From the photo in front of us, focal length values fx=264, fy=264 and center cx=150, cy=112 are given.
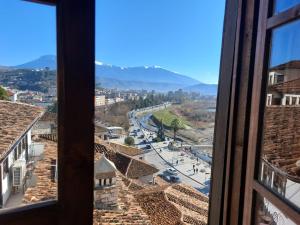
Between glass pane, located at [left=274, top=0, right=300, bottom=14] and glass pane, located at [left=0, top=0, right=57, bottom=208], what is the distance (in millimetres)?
619

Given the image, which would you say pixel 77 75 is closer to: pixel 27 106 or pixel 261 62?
pixel 27 106

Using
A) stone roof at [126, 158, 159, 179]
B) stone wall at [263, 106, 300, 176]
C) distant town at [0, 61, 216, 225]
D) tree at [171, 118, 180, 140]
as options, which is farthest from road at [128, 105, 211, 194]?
stone wall at [263, 106, 300, 176]

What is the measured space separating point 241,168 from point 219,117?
233 millimetres

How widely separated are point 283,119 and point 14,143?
0.76 m

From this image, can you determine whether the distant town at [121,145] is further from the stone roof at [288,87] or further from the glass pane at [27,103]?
the stone roof at [288,87]

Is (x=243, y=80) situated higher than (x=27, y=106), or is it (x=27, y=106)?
(x=243, y=80)

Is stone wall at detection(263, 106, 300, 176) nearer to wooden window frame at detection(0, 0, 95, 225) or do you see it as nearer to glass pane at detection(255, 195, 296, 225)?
glass pane at detection(255, 195, 296, 225)

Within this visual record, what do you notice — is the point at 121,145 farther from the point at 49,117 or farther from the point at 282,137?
the point at 282,137

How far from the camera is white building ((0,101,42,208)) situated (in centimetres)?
72

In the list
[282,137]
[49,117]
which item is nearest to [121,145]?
[49,117]

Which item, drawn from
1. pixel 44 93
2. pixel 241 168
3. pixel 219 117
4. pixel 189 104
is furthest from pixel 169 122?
pixel 44 93

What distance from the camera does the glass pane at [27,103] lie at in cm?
71

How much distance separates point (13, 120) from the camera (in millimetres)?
740

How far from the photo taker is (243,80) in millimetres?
891
